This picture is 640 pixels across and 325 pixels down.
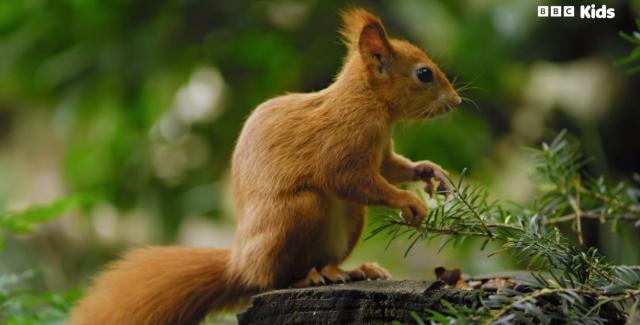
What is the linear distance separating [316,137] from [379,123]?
8 cm

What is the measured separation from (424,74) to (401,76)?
30 millimetres

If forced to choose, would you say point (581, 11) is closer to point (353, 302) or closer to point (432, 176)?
point (432, 176)

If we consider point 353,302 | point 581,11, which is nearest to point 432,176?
point 353,302

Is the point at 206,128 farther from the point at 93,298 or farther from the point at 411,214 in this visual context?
the point at 411,214

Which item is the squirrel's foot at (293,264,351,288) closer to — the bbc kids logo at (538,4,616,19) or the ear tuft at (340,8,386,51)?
the ear tuft at (340,8,386,51)

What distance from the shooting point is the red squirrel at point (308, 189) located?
3.51 feet

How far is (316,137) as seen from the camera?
1105mm

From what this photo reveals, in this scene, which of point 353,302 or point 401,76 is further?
point 401,76

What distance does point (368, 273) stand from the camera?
1.12m

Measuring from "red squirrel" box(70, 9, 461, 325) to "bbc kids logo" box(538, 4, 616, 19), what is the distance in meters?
0.75

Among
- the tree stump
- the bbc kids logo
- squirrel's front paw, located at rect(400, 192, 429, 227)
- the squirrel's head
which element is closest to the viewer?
the tree stump

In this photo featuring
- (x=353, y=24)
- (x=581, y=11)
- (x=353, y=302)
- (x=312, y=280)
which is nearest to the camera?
(x=353, y=302)

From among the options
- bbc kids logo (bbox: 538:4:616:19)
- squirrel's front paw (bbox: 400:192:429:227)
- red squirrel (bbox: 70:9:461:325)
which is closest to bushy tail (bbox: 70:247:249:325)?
red squirrel (bbox: 70:9:461:325)

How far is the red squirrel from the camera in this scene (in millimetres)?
1070
